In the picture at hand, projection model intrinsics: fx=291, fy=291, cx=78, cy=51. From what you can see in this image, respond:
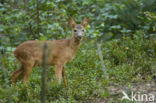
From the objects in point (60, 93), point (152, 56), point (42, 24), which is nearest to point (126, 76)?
point (152, 56)

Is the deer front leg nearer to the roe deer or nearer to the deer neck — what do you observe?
the roe deer

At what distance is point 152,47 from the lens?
8141 millimetres

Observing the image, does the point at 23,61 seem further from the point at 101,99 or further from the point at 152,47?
the point at 152,47

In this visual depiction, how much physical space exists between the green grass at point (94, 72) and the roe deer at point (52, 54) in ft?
0.80

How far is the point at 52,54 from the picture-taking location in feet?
22.4

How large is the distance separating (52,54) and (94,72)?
1162 mm

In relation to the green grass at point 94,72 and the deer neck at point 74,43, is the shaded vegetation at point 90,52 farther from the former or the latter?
the deer neck at point 74,43

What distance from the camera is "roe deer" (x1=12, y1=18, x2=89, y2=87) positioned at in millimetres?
6332

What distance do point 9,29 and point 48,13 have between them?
142 cm

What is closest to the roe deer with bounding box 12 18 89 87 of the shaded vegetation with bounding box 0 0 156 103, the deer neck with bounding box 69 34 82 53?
the deer neck with bounding box 69 34 82 53

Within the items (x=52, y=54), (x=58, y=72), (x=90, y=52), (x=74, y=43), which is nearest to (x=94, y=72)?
(x=74, y=43)

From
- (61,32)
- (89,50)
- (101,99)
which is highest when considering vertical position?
(61,32)

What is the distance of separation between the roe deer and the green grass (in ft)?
0.80

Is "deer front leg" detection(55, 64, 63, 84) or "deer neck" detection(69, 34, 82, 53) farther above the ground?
"deer neck" detection(69, 34, 82, 53)
